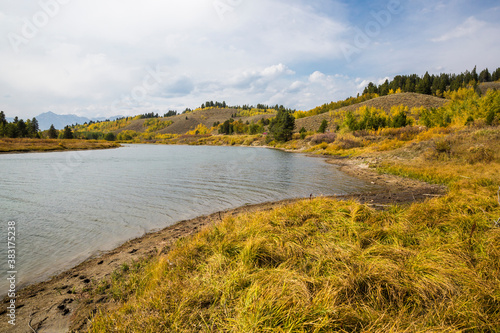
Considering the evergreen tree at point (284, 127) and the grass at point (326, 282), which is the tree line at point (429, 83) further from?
the grass at point (326, 282)

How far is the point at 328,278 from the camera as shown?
10.9 feet

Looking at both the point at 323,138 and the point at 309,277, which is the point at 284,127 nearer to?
the point at 323,138

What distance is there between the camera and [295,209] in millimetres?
7023

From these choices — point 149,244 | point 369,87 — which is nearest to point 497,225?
point 149,244

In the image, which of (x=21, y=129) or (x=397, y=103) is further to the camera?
(x=397, y=103)

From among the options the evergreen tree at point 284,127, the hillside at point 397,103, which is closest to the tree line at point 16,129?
the evergreen tree at point 284,127

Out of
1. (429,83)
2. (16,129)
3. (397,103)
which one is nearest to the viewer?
(16,129)

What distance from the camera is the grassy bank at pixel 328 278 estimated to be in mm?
2604

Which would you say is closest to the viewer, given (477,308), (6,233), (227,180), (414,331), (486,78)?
(414,331)

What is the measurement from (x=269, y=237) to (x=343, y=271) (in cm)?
190

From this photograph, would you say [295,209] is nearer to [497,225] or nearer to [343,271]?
[343,271]

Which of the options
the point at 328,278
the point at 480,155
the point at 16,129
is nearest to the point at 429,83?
the point at 480,155

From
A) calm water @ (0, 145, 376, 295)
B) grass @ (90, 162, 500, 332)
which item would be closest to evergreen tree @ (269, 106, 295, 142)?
calm water @ (0, 145, 376, 295)

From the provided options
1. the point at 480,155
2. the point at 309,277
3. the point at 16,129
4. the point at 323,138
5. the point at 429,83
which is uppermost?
the point at 429,83
